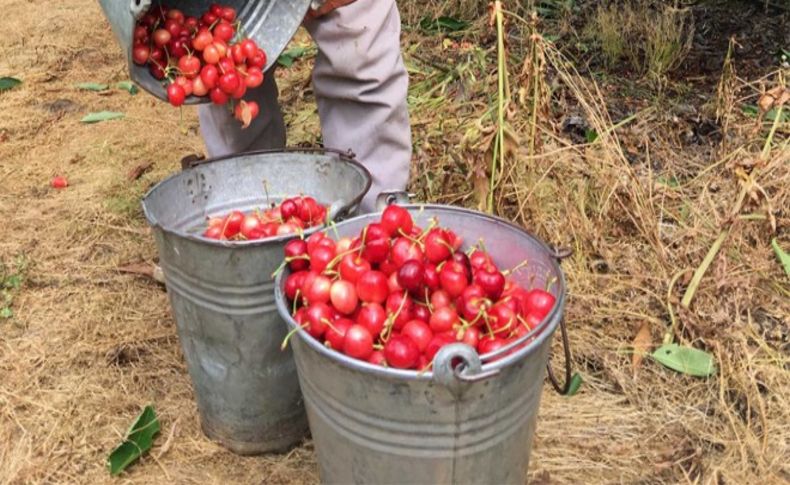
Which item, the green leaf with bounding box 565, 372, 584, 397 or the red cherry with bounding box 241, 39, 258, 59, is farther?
the green leaf with bounding box 565, 372, 584, 397

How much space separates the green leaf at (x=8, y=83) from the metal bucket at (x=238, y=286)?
3165mm

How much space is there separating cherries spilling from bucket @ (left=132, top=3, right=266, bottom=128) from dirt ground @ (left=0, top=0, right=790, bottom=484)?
2.88ft

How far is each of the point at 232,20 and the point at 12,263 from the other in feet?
4.71

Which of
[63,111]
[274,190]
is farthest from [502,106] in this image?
[63,111]

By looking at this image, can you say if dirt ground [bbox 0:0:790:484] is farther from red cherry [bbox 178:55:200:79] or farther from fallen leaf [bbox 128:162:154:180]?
red cherry [bbox 178:55:200:79]

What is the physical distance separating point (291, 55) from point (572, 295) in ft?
9.40

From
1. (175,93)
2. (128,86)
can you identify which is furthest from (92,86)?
(175,93)

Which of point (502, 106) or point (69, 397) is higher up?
point (502, 106)

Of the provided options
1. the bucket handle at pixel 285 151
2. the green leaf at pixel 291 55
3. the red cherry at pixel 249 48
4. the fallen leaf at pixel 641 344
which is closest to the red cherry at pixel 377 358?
the bucket handle at pixel 285 151

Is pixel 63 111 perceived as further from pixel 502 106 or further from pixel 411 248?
pixel 411 248

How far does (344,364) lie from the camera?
160cm

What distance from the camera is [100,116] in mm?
4629

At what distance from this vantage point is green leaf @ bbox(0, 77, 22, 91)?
504cm

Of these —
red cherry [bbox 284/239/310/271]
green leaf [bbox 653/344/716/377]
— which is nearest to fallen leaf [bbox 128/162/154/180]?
red cherry [bbox 284/239/310/271]
